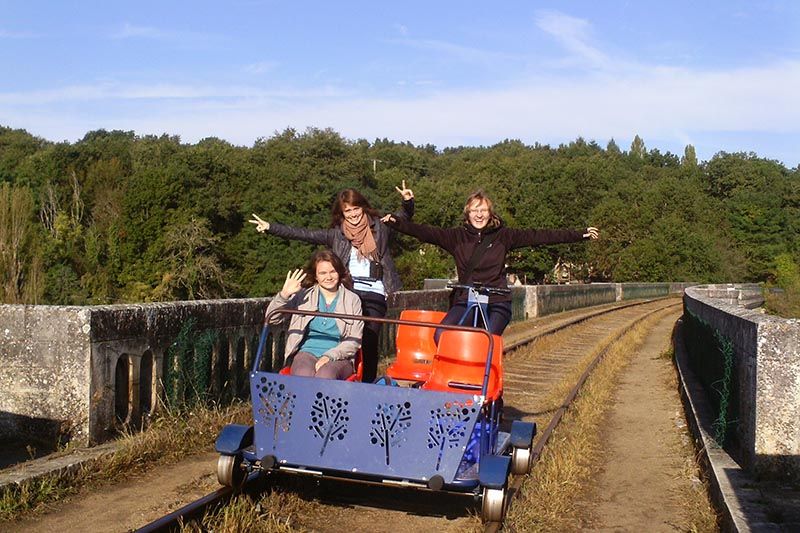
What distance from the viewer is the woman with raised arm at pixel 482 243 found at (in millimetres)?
7102

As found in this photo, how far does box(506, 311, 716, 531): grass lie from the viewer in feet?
20.6

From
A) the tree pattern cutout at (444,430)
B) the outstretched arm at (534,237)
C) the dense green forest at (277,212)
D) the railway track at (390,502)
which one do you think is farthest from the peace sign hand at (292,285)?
the dense green forest at (277,212)

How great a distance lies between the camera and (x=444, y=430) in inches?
218

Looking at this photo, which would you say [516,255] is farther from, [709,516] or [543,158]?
[709,516]

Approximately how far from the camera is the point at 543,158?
111 m

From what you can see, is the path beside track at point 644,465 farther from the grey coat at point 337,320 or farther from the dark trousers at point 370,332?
the grey coat at point 337,320

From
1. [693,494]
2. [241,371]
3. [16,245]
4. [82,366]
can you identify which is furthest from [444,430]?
[16,245]

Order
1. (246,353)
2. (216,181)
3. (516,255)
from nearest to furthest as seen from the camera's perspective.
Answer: (246,353), (216,181), (516,255)

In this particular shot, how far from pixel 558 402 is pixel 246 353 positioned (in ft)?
13.3

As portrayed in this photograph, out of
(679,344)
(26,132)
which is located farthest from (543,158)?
(679,344)

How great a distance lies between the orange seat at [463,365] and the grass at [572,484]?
33.7 inches

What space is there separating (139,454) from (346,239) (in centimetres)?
229

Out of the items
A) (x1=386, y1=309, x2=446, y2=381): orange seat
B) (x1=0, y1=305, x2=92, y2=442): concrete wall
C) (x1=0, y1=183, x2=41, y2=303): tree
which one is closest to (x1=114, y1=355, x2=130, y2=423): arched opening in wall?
(x1=0, y1=305, x2=92, y2=442): concrete wall

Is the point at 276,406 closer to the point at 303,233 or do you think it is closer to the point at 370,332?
the point at 370,332
